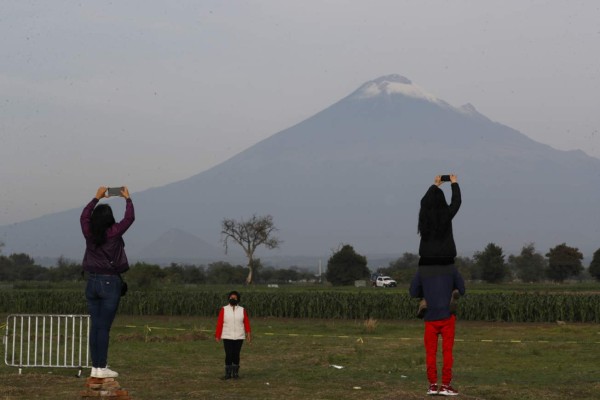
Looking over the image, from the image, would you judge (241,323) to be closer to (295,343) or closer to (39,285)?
(295,343)

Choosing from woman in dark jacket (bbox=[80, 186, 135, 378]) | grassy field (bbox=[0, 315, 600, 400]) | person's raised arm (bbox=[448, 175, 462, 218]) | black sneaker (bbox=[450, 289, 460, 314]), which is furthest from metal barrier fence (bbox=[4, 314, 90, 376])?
person's raised arm (bbox=[448, 175, 462, 218])

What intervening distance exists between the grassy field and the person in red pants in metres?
0.69

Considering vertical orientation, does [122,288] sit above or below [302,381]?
above

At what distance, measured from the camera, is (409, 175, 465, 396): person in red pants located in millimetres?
11250

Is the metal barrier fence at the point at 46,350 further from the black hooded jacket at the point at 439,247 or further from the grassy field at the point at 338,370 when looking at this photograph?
the black hooded jacket at the point at 439,247

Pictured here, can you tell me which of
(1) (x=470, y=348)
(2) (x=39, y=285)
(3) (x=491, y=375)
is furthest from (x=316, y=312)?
(2) (x=39, y=285)

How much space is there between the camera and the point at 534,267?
173250mm

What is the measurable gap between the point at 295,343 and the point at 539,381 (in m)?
11.6

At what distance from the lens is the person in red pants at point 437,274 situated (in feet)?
36.9

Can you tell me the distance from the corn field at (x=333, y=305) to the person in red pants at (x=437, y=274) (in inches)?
1202

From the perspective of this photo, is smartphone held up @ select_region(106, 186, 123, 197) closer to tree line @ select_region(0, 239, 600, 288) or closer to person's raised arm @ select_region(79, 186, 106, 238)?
person's raised arm @ select_region(79, 186, 106, 238)

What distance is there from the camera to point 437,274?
11.4 m

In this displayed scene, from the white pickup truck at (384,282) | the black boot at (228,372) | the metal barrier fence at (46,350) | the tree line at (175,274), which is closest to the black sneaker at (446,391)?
the metal barrier fence at (46,350)

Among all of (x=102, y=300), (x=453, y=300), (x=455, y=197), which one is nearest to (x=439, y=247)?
(x=453, y=300)
